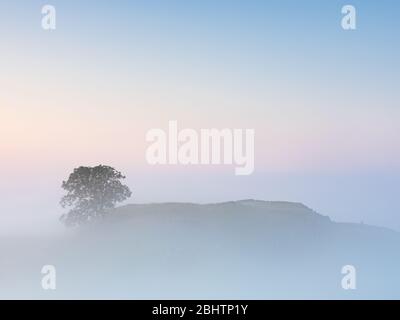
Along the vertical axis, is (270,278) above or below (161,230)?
below

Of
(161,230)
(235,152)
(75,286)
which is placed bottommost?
(75,286)

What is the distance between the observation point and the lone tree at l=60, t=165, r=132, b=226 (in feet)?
A: 38.9

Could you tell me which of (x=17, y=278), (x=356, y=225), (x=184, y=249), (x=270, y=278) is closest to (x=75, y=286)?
(x=17, y=278)

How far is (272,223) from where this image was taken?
40.2ft

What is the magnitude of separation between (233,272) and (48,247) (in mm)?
3535

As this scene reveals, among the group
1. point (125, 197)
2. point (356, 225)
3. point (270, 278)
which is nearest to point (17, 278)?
point (125, 197)

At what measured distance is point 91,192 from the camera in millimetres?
13383

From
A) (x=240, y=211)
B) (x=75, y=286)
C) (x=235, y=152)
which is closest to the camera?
(x=75, y=286)

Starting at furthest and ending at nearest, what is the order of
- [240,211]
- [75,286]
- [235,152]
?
1. [240,211]
2. [235,152]
3. [75,286]

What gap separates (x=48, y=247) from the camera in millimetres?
11453

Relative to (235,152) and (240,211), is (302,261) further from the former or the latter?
(235,152)

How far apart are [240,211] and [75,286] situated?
3.60 meters

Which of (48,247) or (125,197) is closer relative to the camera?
(48,247)

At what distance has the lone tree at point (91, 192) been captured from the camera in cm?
1187
